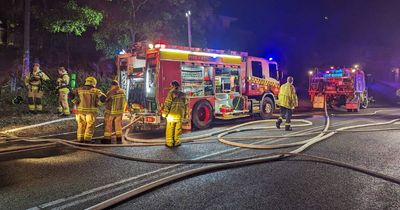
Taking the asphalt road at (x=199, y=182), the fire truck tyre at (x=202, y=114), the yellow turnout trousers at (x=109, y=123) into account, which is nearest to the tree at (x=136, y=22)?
the fire truck tyre at (x=202, y=114)

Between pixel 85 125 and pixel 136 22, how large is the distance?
32.6 ft

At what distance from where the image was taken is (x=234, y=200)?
4.19 m

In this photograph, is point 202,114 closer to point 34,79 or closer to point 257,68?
point 257,68

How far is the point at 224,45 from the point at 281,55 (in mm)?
7025

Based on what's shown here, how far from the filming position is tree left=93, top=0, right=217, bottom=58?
1622 cm

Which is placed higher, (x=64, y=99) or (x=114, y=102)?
(x=64, y=99)

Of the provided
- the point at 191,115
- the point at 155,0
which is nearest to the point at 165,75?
the point at 191,115

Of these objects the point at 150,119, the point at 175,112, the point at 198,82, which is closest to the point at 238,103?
the point at 198,82

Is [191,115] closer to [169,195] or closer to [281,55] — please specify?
[169,195]

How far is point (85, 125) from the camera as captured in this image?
7895 mm

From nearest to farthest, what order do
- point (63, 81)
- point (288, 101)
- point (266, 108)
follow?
1. point (288, 101)
2. point (63, 81)
3. point (266, 108)

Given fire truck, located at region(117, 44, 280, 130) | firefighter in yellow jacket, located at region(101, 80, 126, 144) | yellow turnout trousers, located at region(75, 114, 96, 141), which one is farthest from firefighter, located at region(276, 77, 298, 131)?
yellow turnout trousers, located at region(75, 114, 96, 141)

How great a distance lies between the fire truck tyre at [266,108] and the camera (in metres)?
12.8

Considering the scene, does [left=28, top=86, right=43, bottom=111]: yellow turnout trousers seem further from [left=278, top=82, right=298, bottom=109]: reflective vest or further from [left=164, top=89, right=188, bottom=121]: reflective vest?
[left=278, top=82, right=298, bottom=109]: reflective vest
